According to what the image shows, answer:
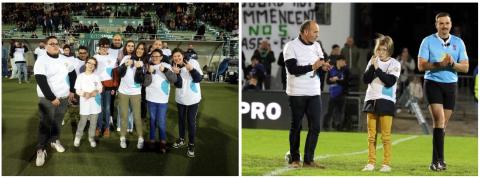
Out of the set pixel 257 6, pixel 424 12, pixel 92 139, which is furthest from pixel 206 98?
pixel 424 12

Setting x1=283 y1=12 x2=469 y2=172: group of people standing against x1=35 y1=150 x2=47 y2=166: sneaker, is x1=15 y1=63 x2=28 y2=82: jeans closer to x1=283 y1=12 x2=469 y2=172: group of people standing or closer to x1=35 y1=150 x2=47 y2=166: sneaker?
x1=35 y1=150 x2=47 y2=166: sneaker

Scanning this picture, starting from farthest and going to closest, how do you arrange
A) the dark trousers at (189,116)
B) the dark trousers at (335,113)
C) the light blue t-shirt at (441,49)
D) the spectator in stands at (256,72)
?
the spectator in stands at (256,72), the dark trousers at (335,113), the dark trousers at (189,116), the light blue t-shirt at (441,49)

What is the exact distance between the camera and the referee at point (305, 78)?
8.27 m

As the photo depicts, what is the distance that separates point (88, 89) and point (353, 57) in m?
4.31

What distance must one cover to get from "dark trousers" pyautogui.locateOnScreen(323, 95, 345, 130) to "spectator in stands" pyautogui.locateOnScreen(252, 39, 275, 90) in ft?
5.07

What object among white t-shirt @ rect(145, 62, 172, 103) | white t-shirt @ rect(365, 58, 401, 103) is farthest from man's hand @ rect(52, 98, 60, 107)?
white t-shirt @ rect(365, 58, 401, 103)

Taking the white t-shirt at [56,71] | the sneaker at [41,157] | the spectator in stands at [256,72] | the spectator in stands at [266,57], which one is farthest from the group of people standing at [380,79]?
the spectator in stands at [266,57]

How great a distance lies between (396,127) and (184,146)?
548 cm

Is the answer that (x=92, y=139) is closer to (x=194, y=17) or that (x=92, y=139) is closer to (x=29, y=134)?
(x=29, y=134)

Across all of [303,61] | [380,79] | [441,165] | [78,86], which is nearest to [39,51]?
[78,86]

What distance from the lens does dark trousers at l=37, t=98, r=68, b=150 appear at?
29.0 ft

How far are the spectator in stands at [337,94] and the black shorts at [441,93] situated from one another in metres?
1.42

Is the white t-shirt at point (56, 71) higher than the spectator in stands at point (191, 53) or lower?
lower

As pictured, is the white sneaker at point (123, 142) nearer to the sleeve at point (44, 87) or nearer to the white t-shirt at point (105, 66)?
the white t-shirt at point (105, 66)
